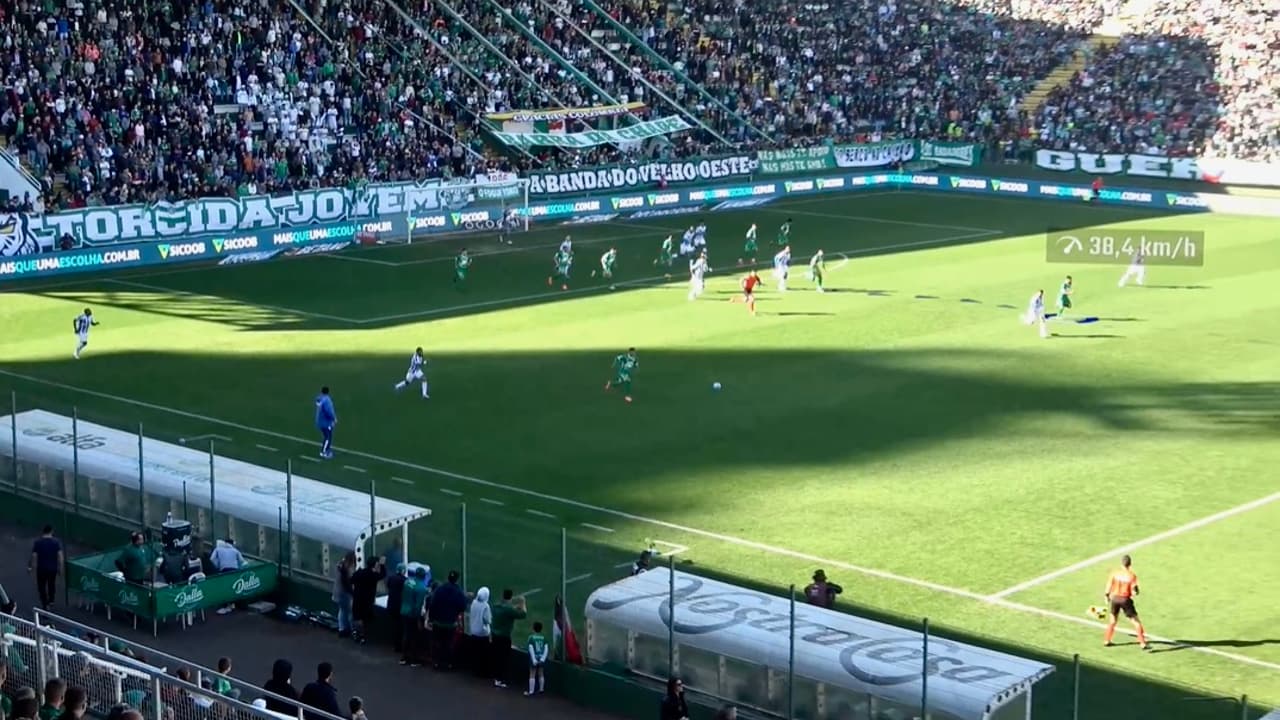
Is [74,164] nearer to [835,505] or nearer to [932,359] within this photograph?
[932,359]

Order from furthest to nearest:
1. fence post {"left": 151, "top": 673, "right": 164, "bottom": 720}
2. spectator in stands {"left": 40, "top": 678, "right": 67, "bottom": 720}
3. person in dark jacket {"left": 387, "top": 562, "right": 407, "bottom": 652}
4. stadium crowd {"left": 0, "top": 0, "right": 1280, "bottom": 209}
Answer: stadium crowd {"left": 0, "top": 0, "right": 1280, "bottom": 209}
person in dark jacket {"left": 387, "top": 562, "right": 407, "bottom": 652}
fence post {"left": 151, "top": 673, "right": 164, "bottom": 720}
spectator in stands {"left": 40, "top": 678, "right": 67, "bottom": 720}

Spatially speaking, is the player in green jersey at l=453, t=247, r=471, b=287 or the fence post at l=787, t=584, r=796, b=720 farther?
the player in green jersey at l=453, t=247, r=471, b=287

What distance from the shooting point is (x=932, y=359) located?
44.0 m

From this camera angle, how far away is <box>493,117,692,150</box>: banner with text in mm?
78812

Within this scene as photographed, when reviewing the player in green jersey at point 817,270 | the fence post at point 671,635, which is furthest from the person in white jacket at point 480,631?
the player in green jersey at point 817,270

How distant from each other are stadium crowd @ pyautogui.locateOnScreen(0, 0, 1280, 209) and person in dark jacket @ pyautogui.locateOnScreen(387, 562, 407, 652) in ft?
131

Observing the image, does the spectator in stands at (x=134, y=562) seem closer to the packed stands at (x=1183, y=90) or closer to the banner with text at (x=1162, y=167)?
the banner with text at (x=1162, y=167)

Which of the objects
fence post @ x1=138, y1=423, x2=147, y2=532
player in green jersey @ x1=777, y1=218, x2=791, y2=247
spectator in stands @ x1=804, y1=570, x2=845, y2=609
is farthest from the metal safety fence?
player in green jersey @ x1=777, y1=218, x2=791, y2=247

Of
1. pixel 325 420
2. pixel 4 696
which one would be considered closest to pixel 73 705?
pixel 4 696

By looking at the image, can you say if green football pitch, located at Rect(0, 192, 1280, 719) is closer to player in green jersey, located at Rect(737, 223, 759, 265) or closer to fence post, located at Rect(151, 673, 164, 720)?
player in green jersey, located at Rect(737, 223, 759, 265)

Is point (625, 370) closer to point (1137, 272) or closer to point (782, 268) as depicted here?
point (782, 268)

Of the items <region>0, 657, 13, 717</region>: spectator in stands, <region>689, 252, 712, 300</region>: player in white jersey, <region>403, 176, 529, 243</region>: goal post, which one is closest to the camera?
<region>0, 657, 13, 717</region>: spectator in stands

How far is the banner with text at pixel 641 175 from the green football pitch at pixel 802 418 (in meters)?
11.3

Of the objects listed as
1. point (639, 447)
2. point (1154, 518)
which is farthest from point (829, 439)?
point (1154, 518)
